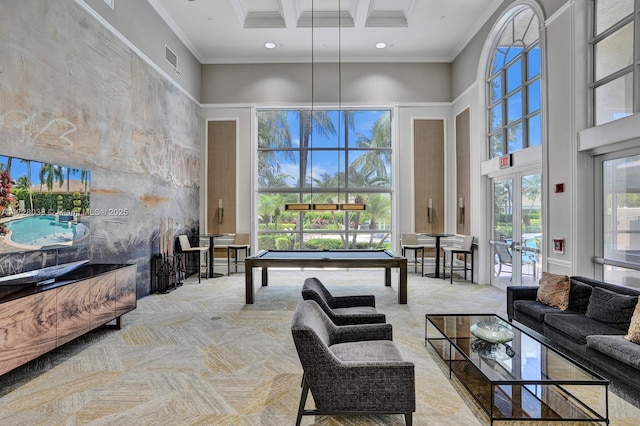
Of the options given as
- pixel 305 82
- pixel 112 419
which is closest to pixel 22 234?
pixel 112 419

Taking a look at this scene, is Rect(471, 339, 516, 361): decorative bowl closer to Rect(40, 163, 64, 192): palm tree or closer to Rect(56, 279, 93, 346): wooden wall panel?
Rect(56, 279, 93, 346): wooden wall panel

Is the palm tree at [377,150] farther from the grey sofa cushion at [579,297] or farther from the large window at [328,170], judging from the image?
the grey sofa cushion at [579,297]

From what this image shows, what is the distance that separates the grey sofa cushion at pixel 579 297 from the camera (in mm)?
3943

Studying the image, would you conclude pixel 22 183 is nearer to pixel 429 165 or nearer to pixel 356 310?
pixel 356 310

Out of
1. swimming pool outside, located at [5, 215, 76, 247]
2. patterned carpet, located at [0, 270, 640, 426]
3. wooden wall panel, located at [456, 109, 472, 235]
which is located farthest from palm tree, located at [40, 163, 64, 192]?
wooden wall panel, located at [456, 109, 472, 235]

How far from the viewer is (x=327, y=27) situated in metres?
7.60

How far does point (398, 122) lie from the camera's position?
9070 millimetres

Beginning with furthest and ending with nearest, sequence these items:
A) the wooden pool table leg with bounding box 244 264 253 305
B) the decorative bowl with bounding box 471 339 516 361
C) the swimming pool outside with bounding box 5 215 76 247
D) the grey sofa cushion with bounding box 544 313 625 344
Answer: the wooden pool table leg with bounding box 244 264 253 305 < the swimming pool outside with bounding box 5 215 76 247 < the grey sofa cushion with bounding box 544 313 625 344 < the decorative bowl with bounding box 471 339 516 361

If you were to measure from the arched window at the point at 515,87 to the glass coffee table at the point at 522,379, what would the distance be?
397 centimetres

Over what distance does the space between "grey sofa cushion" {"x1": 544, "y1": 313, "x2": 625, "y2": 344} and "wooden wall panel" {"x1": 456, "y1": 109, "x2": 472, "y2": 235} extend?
14.4ft

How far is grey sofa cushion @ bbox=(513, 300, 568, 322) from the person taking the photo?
155 inches

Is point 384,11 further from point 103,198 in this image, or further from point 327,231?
point 103,198

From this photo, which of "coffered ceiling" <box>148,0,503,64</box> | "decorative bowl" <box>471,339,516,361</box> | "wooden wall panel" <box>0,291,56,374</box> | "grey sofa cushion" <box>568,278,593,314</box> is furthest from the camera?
"coffered ceiling" <box>148,0,503,64</box>

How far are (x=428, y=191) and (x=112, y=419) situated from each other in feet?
26.6
